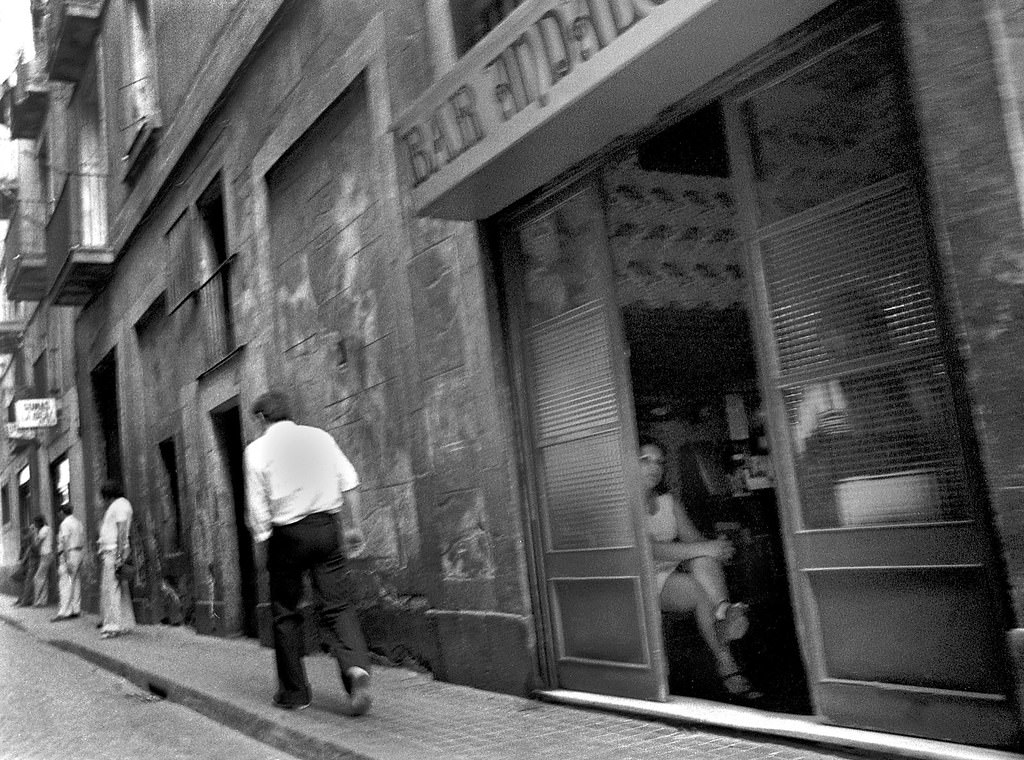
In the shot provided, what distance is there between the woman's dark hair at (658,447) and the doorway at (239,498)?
5.38 meters

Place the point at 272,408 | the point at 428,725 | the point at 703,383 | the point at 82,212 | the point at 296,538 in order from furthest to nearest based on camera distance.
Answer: the point at 82,212 < the point at 703,383 < the point at 272,408 < the point at 296,538 < the point at 428,725

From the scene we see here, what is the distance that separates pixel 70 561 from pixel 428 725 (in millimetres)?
11496

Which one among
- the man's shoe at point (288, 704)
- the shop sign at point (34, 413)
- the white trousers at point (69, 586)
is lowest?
the man's shoe at point (288, 704)

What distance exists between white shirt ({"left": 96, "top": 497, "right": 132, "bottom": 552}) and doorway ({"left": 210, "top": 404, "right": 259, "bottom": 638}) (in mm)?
1390

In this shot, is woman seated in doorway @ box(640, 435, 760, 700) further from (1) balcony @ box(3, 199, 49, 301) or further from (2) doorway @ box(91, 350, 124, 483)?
(1) balcony @ box(3, 199, 49, 301)

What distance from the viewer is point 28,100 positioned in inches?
791

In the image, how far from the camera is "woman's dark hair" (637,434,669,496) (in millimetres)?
5953

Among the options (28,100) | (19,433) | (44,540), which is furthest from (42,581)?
(28,100)

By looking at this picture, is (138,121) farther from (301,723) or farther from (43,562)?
(301,723)

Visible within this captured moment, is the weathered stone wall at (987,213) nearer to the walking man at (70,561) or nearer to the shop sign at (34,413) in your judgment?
the walking man at (70,561)

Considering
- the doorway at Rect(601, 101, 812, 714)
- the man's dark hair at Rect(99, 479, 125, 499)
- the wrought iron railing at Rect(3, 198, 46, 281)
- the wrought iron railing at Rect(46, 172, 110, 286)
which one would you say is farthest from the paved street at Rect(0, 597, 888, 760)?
the wrought iron railing at Rect(3, 198, 46, 281)

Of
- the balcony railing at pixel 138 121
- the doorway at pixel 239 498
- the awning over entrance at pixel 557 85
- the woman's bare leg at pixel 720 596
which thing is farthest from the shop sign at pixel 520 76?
the balcony railing at pixel 138 121

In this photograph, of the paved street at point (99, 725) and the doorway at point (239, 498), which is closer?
the paved street at point (99, 725)

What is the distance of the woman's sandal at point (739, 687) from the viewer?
16.9ft
